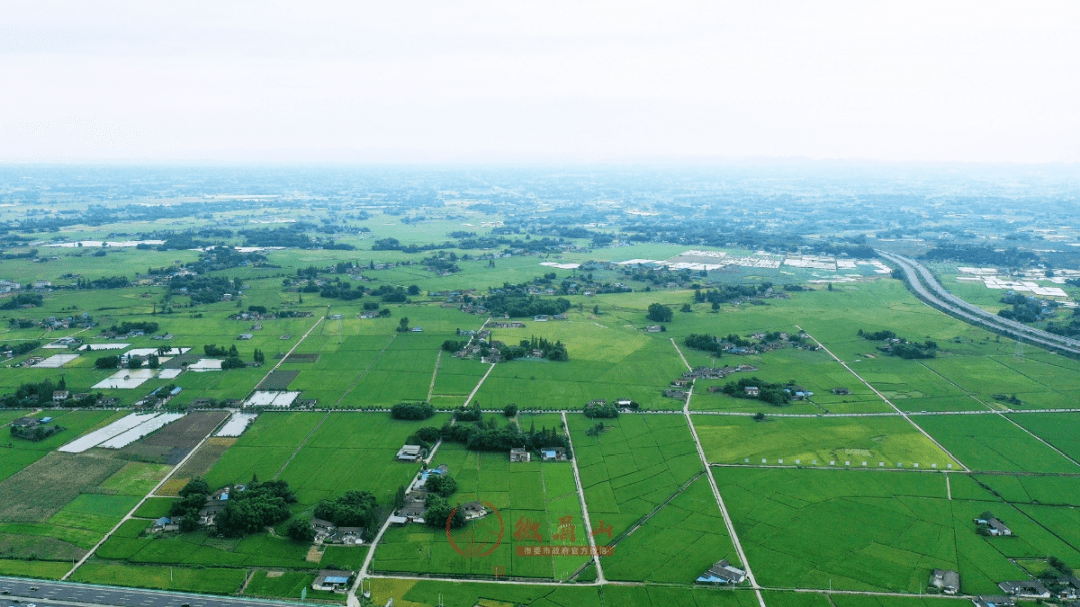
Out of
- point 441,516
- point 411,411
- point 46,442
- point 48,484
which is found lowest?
point 48,484

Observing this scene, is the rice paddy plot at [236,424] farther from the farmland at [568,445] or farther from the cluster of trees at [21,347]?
the cluster of trees at [21,347]

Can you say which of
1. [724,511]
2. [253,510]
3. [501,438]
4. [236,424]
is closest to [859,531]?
[724,511]

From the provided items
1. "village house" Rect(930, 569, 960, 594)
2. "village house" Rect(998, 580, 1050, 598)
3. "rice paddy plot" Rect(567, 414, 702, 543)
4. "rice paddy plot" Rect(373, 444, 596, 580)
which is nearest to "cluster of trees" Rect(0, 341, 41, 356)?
"rice paddy plot" Rect(373, 444, 596, 580)

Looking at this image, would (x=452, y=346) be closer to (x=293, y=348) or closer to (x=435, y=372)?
(x=435, y=372)

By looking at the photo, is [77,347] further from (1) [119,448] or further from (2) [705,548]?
(2) [705,548]

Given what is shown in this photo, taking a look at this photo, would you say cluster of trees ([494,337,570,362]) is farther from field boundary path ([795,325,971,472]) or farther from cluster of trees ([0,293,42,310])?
cluster of trees ([0,293,42,310])

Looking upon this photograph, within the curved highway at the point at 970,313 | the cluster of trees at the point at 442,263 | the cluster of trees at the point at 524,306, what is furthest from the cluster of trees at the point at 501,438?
the cluster of trees at the point at 442,263
